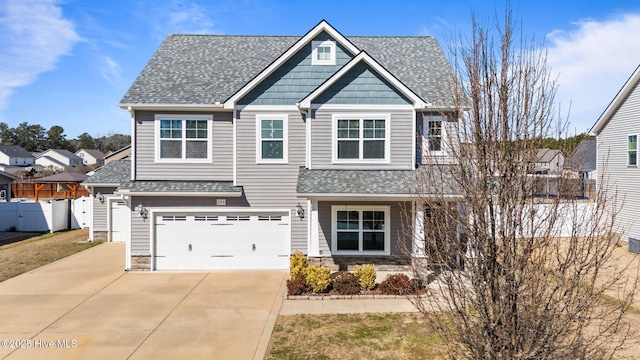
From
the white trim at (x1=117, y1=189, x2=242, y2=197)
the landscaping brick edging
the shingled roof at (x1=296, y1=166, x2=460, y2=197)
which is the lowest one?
the landscaping brick edging

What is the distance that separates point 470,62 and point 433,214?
2.06m

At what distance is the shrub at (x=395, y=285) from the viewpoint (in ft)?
38.7

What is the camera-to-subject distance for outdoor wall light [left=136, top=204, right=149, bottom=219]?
47.7 feet

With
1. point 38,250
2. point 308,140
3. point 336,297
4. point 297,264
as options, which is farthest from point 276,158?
point 38,250

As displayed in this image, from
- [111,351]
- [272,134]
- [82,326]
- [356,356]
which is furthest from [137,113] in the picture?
[356,356]

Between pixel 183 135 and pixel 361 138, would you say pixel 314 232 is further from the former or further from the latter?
pixel 183 135

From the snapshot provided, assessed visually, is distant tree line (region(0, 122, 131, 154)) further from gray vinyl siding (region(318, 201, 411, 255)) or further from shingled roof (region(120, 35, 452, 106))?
gray vinyl siding (region(318, 201, 411, 255))

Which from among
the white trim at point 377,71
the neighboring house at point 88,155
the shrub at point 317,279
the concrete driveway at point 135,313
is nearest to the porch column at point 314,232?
the concrete driveway at point 135,313

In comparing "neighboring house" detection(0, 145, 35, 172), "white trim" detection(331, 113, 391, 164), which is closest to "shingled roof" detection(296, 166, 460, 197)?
"white trim" detection(331, 113, 391, 164)

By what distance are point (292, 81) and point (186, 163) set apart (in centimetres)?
498

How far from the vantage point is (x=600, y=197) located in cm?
512

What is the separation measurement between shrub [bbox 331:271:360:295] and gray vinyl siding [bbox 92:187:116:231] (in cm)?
1298

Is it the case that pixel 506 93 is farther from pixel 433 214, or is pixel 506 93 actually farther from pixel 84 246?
pixel 84 246

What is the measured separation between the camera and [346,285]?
39.1 ft
